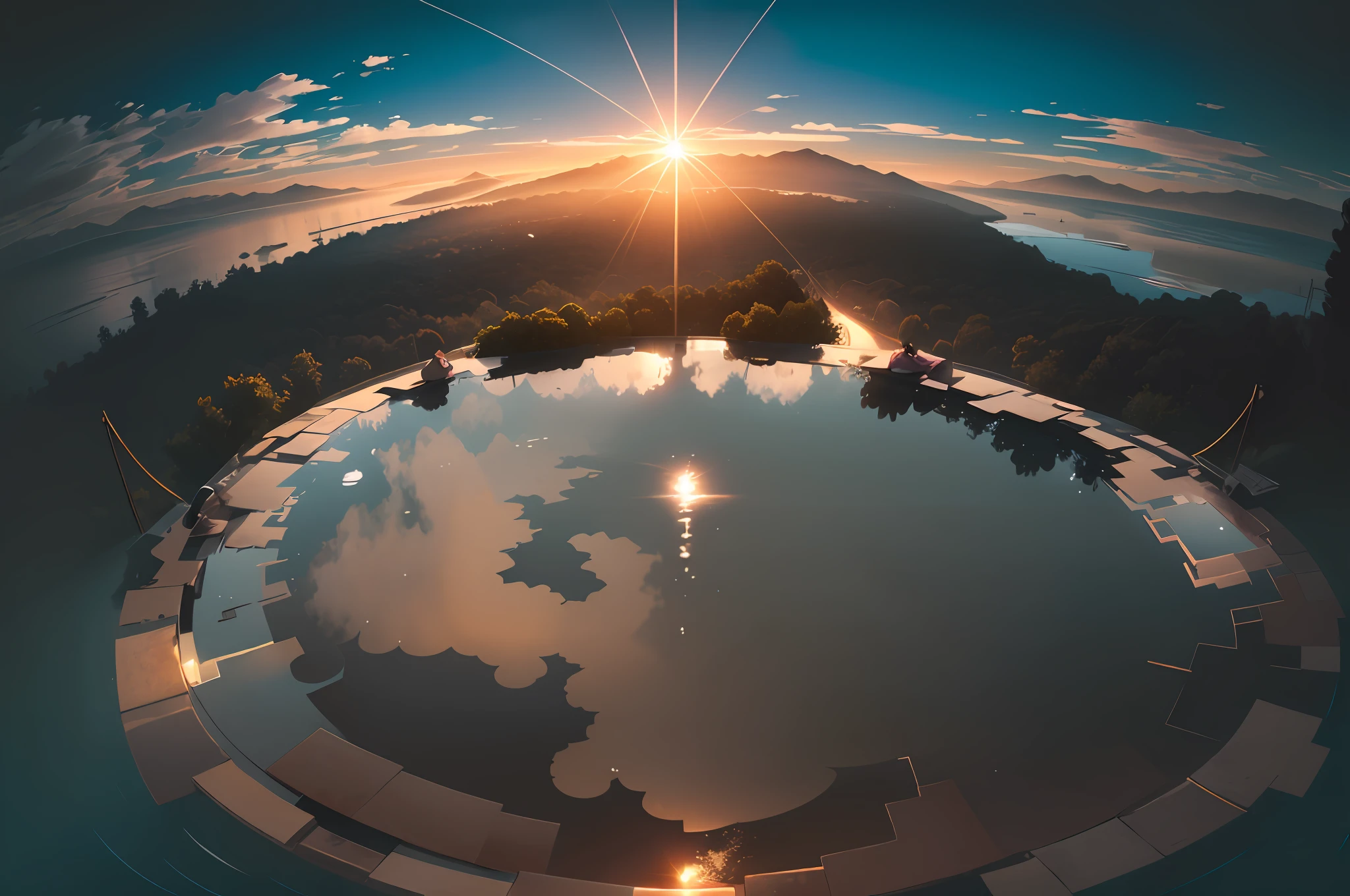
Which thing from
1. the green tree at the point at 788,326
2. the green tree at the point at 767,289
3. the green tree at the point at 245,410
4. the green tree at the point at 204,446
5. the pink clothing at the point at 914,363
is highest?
the green tree at the point at 767,289

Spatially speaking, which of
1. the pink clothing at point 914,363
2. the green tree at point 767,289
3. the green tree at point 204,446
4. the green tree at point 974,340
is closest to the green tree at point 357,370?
the green tree at point 204,446

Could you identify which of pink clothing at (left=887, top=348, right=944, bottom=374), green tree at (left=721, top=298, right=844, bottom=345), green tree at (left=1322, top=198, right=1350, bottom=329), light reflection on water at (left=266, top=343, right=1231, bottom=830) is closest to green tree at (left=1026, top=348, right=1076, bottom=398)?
green tree at (left=1322, top=198, right=1350, bottom=329)

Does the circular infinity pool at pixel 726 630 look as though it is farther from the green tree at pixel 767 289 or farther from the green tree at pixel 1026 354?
the green tree at pixel 1026 354

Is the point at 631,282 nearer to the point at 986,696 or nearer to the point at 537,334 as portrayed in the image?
the point at 537,334

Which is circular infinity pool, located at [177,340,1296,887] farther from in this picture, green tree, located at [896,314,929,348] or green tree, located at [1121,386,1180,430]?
green tree, located at [896,314,929,348]

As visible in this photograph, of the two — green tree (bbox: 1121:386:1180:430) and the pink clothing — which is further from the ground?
the pink clothing

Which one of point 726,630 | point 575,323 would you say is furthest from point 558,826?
point 575,323

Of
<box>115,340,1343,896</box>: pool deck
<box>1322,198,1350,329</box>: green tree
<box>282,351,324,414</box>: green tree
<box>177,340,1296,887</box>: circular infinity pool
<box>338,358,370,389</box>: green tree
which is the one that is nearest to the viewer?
<box>115,340,1343,896</box>: pool deck
